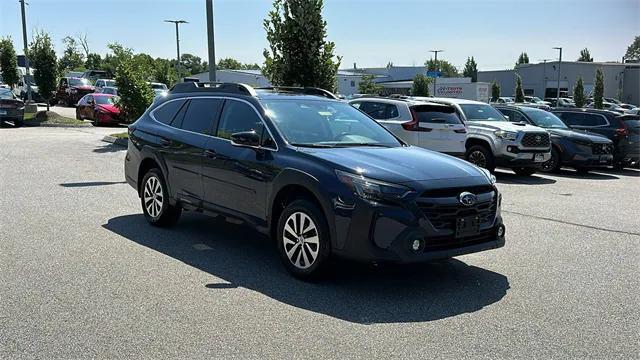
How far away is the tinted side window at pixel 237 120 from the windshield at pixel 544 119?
1204 centimetres

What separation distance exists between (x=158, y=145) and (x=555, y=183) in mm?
9436

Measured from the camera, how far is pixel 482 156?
1448cm

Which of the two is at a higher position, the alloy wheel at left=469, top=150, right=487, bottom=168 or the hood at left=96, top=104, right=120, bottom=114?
the hood at left=96, top=104, right=120, bottom=114

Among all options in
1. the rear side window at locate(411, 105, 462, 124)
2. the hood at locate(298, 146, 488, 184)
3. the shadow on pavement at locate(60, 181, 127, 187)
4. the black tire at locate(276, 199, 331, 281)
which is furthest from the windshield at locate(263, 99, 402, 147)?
the rear side window at locate(411, 105, 462, 124)

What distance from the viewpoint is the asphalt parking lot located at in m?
4.18

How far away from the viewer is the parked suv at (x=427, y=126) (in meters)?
13.1

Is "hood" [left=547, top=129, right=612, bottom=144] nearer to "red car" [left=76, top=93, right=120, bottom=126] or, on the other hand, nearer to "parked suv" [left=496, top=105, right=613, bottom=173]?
"parked suv" [left=496, top=105, right=613, bottom=173]

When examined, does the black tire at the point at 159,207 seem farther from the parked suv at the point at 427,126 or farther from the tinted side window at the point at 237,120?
the parked suv at the point at 427,126

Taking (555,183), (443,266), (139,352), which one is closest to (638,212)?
(555,183)

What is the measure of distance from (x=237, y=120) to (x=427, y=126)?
729 centimetres

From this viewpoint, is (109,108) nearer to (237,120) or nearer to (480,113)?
(480,113)

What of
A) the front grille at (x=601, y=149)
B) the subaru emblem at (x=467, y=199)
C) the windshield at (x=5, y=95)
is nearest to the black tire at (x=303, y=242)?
the subaru emblem at (x=467, y=199)

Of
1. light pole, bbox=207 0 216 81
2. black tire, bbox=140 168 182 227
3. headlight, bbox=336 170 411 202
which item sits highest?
light pole, bbox=207 0 216 81

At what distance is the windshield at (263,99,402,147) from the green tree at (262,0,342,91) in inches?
273
